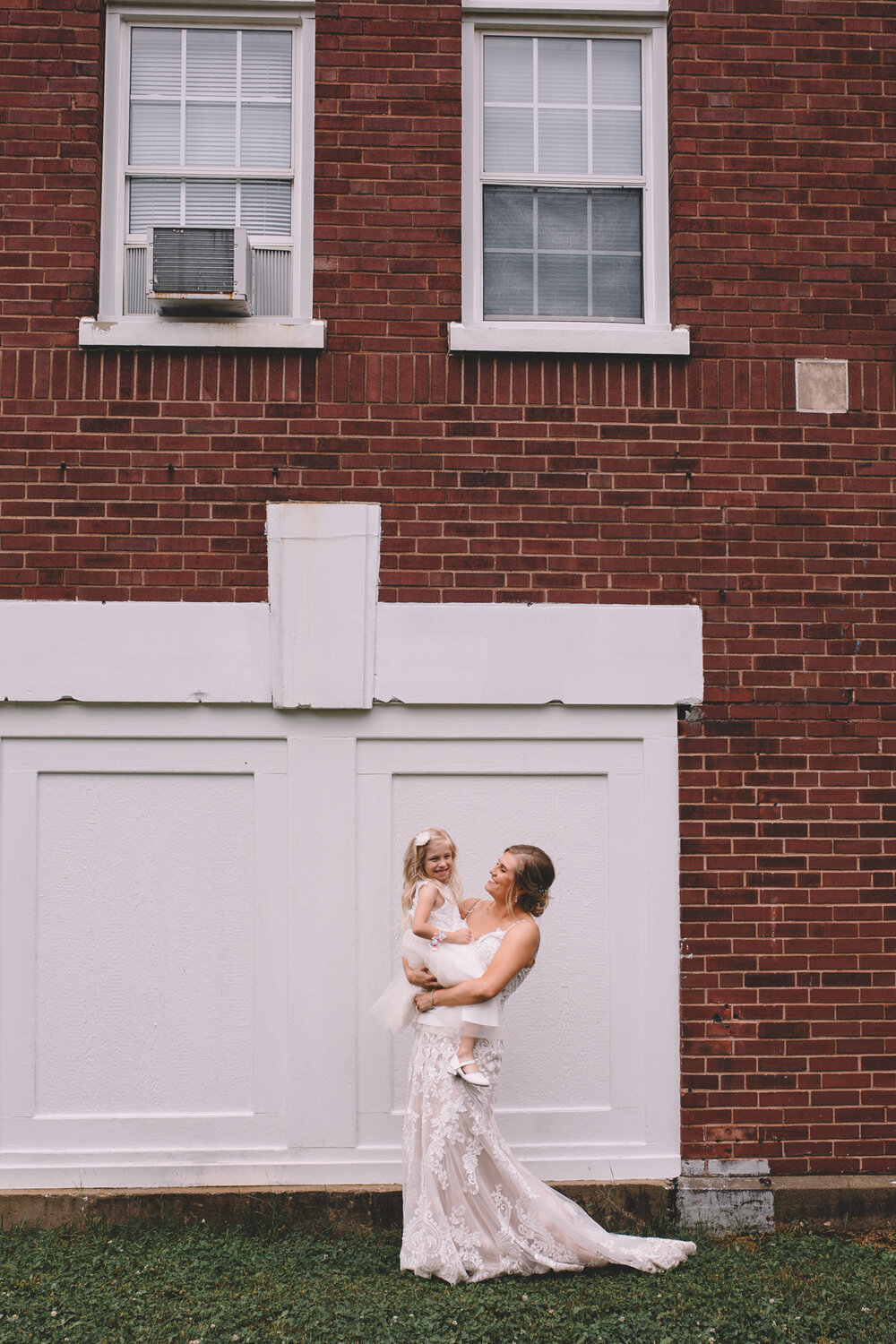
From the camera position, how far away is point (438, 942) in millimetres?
4590

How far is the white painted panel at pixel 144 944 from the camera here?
5180 millimetres

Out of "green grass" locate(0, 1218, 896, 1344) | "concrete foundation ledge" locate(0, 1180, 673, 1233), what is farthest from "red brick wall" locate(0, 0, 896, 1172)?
"concrete foundation ledge" locate(0, 1180, 673, 1233)

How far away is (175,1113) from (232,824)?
134 centimetres

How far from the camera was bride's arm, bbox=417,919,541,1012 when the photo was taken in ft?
14.8

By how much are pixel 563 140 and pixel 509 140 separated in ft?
0.89

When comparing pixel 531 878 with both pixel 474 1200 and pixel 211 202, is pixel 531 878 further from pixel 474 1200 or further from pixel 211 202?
pixel 211 202

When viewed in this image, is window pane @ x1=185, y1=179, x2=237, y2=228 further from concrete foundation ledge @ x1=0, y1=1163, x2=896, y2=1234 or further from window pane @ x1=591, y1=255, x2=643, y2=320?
concrete foundation ledge @ x1=0, y1=1163, x2=896, y2=1234

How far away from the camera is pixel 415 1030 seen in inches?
187

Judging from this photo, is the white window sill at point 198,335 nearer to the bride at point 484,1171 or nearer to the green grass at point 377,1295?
the bride at point 484,1171

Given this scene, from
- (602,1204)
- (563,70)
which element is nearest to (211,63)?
(563,70)

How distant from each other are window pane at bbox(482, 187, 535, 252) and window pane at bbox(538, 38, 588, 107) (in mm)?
508

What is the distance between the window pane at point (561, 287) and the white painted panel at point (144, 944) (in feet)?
9.13

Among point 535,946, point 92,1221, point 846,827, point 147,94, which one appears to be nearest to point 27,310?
point 147,94

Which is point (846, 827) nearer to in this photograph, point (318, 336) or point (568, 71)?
point (318, 336)
